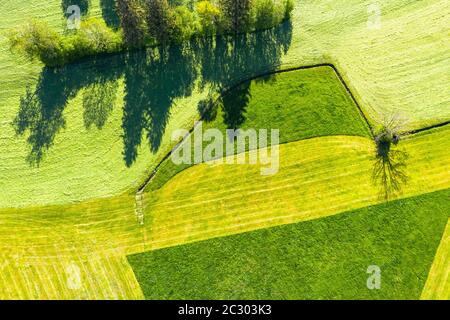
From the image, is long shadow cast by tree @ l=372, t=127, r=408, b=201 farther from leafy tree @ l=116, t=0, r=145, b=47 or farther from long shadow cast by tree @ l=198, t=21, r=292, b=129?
leafy tree @ l=116, t=0, r=145, b=47

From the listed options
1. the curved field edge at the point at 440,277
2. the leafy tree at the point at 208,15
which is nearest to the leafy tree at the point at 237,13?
the leafy tree at the point at 208,15

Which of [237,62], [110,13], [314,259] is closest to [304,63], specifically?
[237,62]

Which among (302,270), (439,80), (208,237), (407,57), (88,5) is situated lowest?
(302,270)

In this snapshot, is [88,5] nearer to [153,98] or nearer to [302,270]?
[153,98]

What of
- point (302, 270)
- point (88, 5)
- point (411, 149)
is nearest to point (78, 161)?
point (88, 5)

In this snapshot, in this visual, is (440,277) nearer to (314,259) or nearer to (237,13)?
(314,259)

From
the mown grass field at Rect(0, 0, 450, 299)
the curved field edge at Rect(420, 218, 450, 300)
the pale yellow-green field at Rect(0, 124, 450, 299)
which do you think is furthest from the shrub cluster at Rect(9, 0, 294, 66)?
the curved field edge at Rect(420, 218, 450, 300)

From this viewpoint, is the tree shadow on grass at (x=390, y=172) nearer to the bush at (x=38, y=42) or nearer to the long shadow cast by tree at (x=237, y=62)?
the long shadow cast by tree at (x=237, y=62)
